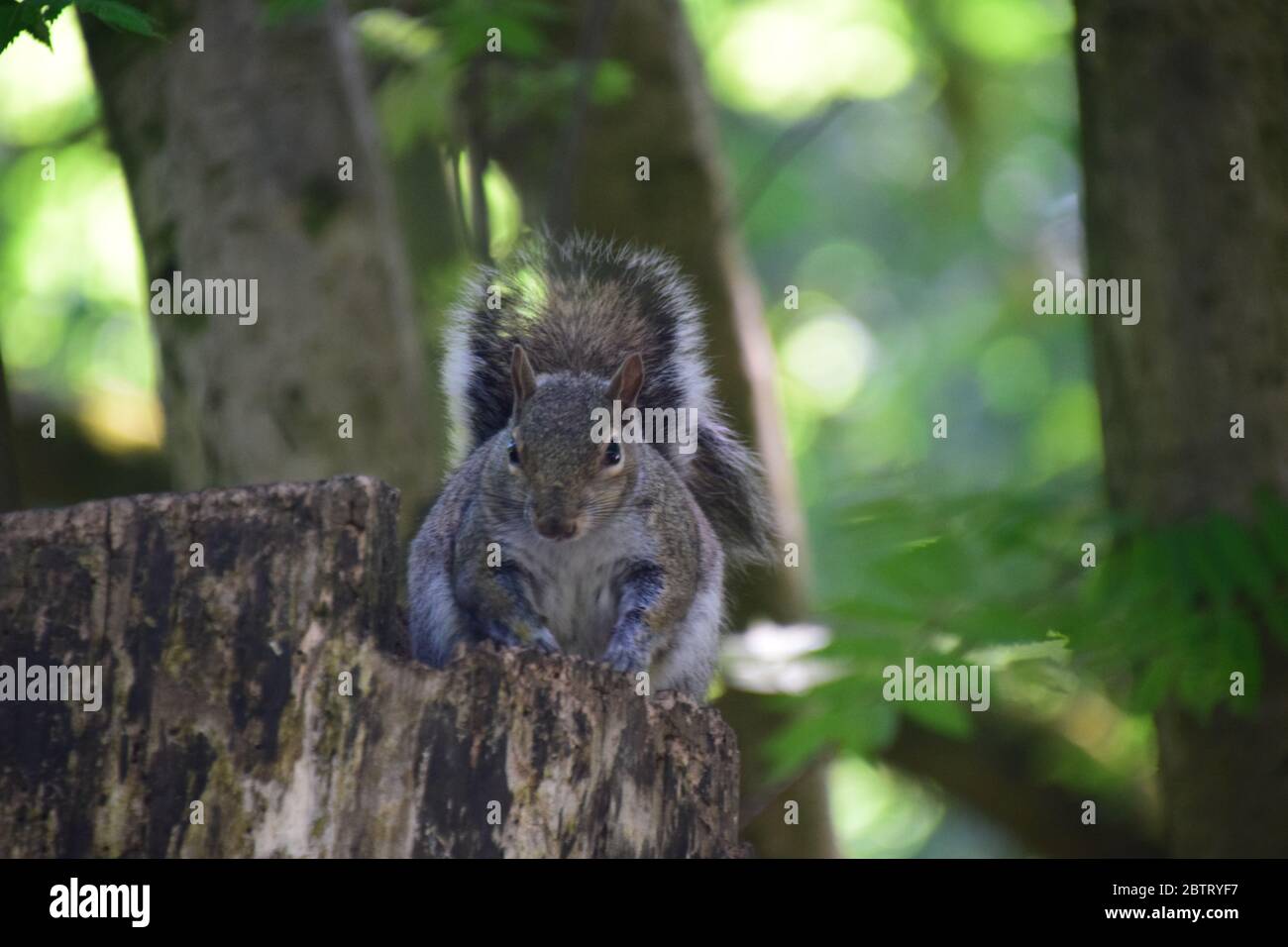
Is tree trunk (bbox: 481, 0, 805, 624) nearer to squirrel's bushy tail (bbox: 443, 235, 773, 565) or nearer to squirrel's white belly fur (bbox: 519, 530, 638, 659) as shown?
squirrel's bushy tail (bbox: 443, 235, 773, 565)

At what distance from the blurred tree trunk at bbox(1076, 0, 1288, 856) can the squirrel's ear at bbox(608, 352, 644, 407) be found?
5.90 ft

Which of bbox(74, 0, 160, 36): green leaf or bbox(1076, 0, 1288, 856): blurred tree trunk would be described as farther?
bbox(1076, 0, 1288, 856): blurred tree trunk

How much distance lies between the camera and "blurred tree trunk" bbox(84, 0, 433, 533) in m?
4.32

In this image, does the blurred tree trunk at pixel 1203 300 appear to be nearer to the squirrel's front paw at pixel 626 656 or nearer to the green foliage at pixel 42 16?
the squirrel's front paw at pixel 626 656

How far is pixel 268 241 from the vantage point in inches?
172

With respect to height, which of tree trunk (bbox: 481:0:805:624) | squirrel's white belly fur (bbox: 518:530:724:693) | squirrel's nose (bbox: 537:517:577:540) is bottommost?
squirrel's white belly fur (bbox: 518:530:724:693)

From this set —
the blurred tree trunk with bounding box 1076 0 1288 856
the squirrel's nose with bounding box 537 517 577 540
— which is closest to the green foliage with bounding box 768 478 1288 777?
the blurred tree trunk with bounding box 1076 0 1288 856

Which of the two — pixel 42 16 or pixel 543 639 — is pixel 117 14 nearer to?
pixel 42 16

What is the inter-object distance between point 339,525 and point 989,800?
12.6 ft

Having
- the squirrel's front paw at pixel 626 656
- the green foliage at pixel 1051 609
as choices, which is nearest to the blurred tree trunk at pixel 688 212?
A: the green foliage at pixel 1051 609

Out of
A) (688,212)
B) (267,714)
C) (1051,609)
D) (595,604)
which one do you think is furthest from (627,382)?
(688,212)

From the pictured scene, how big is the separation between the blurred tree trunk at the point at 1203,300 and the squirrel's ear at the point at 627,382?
5.90ft

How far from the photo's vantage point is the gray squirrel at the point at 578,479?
3264 mm
